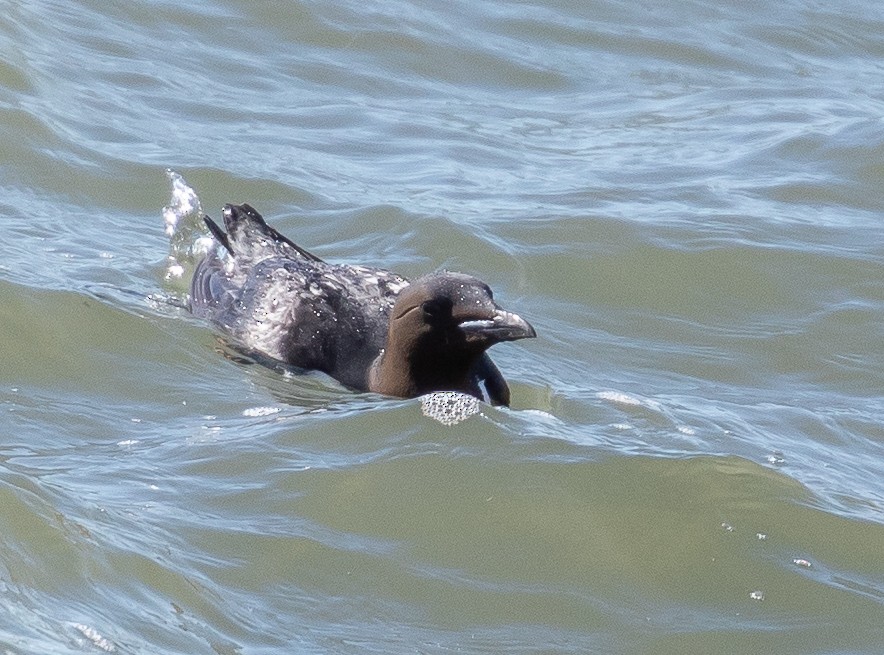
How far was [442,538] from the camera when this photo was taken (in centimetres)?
596

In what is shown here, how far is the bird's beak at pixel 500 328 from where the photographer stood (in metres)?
7.09

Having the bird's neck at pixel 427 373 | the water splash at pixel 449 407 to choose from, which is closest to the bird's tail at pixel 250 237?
the bird's neck at pixel 427 373

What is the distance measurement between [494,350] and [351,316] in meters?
0.92

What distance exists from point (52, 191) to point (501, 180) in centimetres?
279

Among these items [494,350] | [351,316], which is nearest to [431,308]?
[351,316]

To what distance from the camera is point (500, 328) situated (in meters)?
7.20

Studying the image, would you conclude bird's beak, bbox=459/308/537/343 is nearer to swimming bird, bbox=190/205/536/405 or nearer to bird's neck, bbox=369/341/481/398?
swimming bird, bbox=190/205/536/405

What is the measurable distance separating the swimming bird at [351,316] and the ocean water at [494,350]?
0.19 metres

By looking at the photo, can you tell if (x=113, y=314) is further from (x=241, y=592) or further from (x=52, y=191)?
(x=241, y=592)

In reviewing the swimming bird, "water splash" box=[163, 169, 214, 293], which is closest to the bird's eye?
the swimming bird

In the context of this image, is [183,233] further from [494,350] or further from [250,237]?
[494,350]

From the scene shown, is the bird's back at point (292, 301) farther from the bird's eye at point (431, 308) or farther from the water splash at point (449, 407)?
the water splash at point (449, 407)

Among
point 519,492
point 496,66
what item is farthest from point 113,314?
point 496,66

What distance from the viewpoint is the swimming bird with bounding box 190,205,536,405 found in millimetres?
7465
